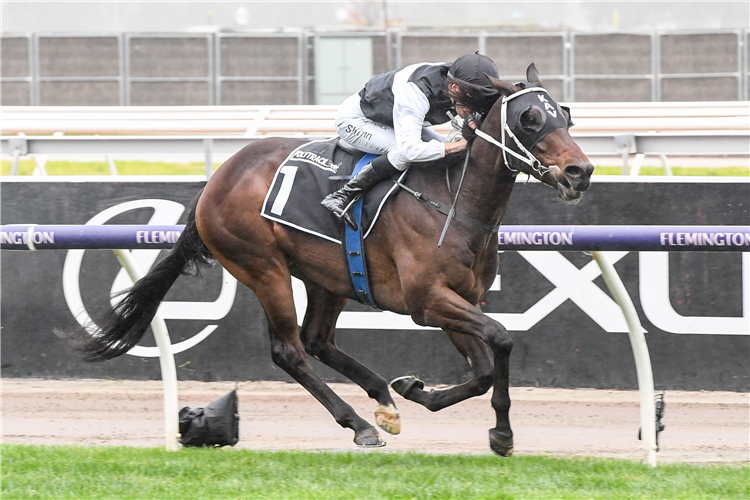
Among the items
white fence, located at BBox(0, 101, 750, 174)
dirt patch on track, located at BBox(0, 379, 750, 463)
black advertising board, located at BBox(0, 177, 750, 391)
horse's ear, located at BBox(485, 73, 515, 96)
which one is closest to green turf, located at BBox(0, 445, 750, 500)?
dirt patch on track, located at BBox(0, 379, 750, 463)

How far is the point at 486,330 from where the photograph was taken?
14.2 feet

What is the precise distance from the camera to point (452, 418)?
236 inches

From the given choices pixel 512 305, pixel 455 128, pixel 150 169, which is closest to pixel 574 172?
pixel 455 128

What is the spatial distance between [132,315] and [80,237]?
0.52 m

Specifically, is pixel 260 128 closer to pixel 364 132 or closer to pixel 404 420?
pixel 404 420

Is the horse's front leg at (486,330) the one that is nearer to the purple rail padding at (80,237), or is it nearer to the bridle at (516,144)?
the bridle at (516,144)

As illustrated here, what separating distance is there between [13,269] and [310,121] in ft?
8.29

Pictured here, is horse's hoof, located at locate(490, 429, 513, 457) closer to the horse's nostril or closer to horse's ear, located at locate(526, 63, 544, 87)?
the horse's nostril

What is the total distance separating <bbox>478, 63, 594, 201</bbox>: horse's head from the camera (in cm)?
400

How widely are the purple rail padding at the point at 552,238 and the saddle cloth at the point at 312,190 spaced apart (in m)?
0.61

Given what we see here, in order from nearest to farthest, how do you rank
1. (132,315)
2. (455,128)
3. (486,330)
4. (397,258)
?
(486,330)
(397,258)
(455,128)
(132,315)

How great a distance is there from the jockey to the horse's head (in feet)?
0.42

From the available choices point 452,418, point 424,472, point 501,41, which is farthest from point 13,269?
point 501,41

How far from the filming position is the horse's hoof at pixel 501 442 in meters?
4.46
